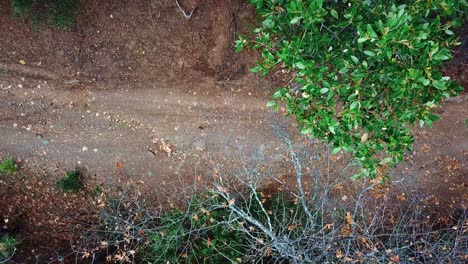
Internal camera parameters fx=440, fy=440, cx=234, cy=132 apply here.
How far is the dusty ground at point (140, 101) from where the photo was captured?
8.20 metres

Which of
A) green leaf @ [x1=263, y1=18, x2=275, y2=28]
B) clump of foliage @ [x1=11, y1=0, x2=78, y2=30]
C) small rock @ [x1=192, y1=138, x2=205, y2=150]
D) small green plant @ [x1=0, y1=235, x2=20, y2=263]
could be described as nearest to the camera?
green leaf @ [x1=263, y1=18, x2=275, y2=28]

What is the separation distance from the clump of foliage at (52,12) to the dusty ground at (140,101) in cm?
16

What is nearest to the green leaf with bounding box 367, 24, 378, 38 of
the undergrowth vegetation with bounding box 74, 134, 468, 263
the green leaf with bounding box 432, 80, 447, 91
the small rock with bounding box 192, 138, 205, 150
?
the green leaf with bounding box 432, 80, 447, 91

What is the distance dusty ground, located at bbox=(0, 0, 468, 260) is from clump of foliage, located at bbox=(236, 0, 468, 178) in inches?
106

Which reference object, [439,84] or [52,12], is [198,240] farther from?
[439,84]

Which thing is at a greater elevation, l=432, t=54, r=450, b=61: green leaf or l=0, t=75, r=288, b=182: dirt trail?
l=432, t=54, r=450, b=61: green leaf

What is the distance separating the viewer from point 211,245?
7.63m

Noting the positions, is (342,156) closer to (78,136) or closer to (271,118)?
(271,118)

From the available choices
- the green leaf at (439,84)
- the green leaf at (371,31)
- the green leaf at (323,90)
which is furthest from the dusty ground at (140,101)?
the green leaf at (439,84)

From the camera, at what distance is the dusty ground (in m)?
8.20

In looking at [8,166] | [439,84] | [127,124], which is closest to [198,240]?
[127,124]

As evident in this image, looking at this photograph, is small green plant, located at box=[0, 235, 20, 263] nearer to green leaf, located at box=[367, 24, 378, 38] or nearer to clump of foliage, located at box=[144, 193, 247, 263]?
clump of foliage, located at box=[144, 193, 247, 263]

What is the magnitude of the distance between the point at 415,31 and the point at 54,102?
650 cm

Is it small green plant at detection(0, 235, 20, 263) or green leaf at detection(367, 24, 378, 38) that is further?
small green plant at detection(0, 235, 20, 263)
